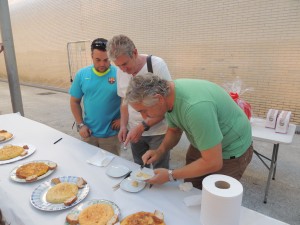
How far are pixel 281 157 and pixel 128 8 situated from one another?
17.5 ft

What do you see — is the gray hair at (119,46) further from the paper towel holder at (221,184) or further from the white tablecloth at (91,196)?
the paper towel holder at (221,184)

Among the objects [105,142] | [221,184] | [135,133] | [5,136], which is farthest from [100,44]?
[221,184]

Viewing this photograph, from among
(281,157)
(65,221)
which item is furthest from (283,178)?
(65,221)

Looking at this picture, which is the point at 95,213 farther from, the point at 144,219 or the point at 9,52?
the point at 9,52

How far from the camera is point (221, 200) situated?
0.80 m

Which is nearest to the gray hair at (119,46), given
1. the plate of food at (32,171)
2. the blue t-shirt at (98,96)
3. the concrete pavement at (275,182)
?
the blue t-shirt at (98,96)

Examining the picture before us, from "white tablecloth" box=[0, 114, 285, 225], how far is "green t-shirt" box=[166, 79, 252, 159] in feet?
1.01

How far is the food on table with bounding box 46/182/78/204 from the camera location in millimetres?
1101

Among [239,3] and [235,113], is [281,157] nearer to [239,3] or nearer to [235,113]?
[235,113]

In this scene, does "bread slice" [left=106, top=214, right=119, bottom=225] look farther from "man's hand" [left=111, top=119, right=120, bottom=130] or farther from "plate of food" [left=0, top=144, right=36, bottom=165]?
"man's hand" [left=111, top=119, right=120, bottom=130]

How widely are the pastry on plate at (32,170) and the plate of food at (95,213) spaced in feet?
1.37

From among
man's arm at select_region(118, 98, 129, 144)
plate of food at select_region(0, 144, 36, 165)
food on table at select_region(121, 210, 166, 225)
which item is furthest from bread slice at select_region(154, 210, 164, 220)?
plate of food at select_region(0, 144, 36, 165)

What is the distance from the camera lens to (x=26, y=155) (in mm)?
1576

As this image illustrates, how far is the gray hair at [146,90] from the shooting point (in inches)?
39.6
